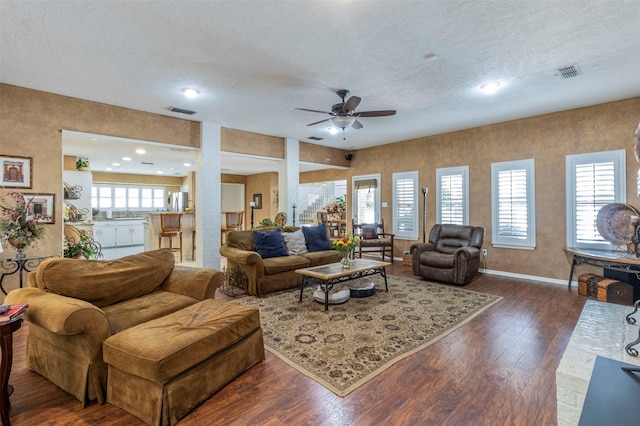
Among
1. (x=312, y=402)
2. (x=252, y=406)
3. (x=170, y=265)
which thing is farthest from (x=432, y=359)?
(x=170, y=265)

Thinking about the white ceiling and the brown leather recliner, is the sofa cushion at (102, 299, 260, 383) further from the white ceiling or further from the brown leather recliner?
the brown leather recliner

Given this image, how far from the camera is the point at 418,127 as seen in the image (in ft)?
20.0

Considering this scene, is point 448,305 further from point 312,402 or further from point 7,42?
point 7,42

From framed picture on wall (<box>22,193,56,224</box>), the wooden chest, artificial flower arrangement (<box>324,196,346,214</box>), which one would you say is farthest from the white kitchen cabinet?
the wooden chest

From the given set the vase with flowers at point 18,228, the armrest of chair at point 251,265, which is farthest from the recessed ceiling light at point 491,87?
the vase with flowers at point 18,228

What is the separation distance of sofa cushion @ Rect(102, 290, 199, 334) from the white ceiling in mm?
2351

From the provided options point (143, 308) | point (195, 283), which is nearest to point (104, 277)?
point (143, 308)

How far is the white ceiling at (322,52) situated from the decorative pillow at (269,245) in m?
2.01

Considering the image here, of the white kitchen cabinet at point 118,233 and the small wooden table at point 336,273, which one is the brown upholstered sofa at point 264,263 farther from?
the white kitchen cabinet at point 118,233

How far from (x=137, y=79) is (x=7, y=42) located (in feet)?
3.68

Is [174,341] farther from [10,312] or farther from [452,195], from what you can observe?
[452,195]

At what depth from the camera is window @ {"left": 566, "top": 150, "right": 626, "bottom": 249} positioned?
4.58 meters

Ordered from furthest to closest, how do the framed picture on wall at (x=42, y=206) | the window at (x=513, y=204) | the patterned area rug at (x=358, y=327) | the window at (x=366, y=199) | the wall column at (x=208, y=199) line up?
1. the window at (x=366, y=199)
2. the wall column at (x=208, y=199)
3. the window at (x=513, y=204)
4. the framed picture on wall at (x=42, y=206)
5. the patterned area rug at (x=358, y=327)

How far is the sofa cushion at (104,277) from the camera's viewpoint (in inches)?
93.6
